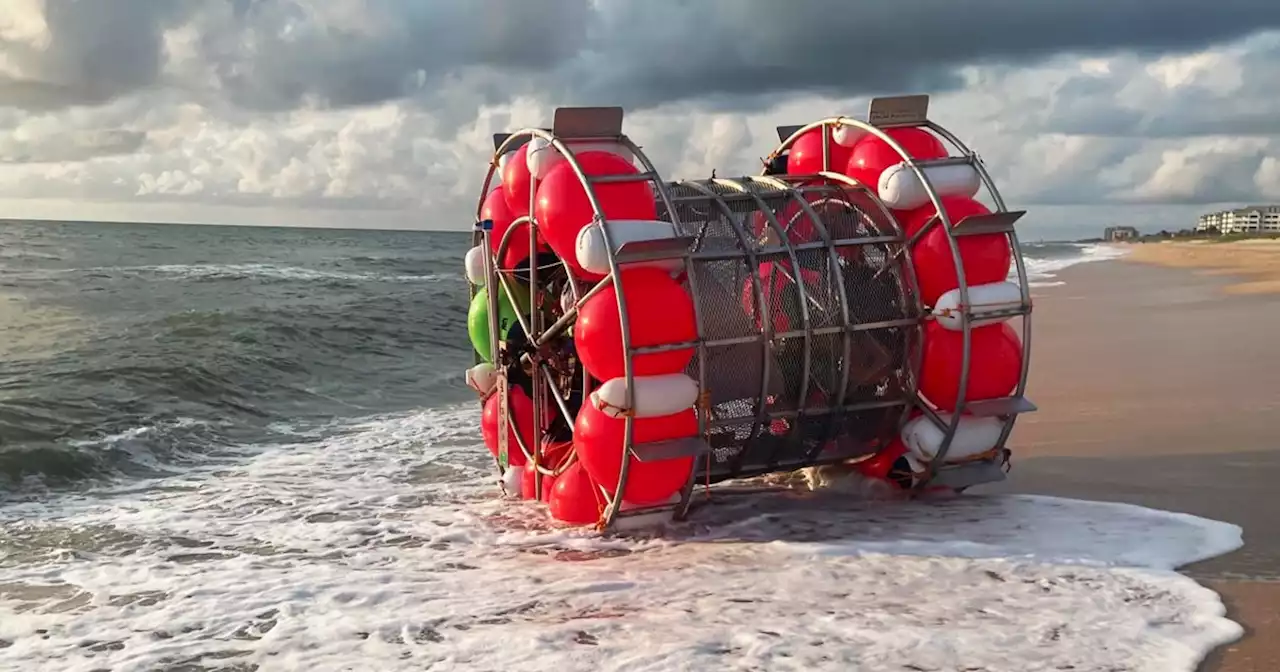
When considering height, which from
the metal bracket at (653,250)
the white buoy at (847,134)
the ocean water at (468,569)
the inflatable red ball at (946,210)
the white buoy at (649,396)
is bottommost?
the ocean water at (468,569)

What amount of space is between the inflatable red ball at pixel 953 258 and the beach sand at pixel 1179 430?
73.0 inches

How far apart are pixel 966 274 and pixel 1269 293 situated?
21.0 metres

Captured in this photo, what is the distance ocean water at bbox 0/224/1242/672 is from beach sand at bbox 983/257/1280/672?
0.86ft

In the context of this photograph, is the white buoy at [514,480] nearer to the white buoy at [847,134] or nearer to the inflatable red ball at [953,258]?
the inflatable red ball at [953,258]

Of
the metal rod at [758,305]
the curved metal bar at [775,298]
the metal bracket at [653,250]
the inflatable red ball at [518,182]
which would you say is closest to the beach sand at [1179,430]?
the curved metal bar at [775,298]

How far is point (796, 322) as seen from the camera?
7988 millimetres

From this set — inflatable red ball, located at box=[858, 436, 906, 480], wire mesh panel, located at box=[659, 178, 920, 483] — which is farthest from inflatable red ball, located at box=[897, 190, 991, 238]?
inflatable red ball, located at box=[858, 436, 906, 480]

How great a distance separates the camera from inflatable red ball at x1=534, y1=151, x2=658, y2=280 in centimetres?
749

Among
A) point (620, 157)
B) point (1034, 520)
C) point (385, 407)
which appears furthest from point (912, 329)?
point (385, 407)

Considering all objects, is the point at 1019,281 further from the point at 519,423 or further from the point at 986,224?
the point at 519,423

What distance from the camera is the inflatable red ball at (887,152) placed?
28.9 ft

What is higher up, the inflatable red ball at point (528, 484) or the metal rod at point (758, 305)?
the metal rod at point (758, 305)

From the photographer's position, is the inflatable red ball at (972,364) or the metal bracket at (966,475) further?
the metal bracket at (966,475)

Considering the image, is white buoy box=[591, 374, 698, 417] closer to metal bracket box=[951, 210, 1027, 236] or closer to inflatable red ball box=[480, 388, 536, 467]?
inflatable red ball box=[480, 388, 536, 467]
